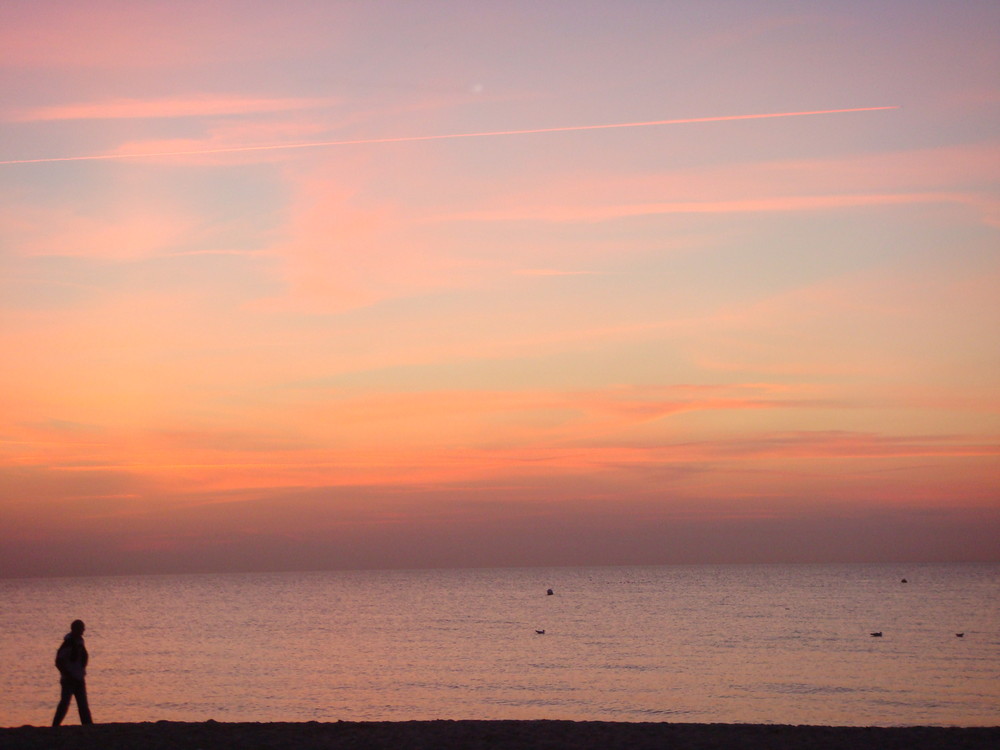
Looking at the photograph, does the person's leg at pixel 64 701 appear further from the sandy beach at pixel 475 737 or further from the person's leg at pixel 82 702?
the sandy beach at pixel 475 737

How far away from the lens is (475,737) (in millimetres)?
19359

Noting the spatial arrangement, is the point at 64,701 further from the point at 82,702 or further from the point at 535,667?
the point at 535,667

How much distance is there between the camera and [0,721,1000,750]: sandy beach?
721 inches

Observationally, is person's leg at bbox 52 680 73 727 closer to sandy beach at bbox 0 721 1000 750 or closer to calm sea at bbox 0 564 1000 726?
sandy beach at bbox 0 721 1000 750

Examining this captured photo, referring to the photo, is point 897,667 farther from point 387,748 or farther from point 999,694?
point 387,748

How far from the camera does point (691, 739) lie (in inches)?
774

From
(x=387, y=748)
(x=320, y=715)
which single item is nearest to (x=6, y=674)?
(x=320, y=715)

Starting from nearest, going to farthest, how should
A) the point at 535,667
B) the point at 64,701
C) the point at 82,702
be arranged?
the point at 64,701 < the point at 82,702 < the point at 535,667

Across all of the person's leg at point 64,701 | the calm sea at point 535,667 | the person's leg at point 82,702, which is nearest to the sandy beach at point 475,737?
the person's leg at point 64,701

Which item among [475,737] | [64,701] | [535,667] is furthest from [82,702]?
[535,667]

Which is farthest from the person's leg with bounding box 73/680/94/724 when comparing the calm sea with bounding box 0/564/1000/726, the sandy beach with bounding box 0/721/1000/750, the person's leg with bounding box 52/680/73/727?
the calm sea with bounding box 0/564/1000/726

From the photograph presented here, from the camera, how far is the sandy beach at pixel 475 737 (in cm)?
1831

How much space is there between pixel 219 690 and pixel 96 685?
19.9 feet

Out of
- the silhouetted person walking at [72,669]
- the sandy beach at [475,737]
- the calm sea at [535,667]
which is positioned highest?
the calm sea at [535,667]
